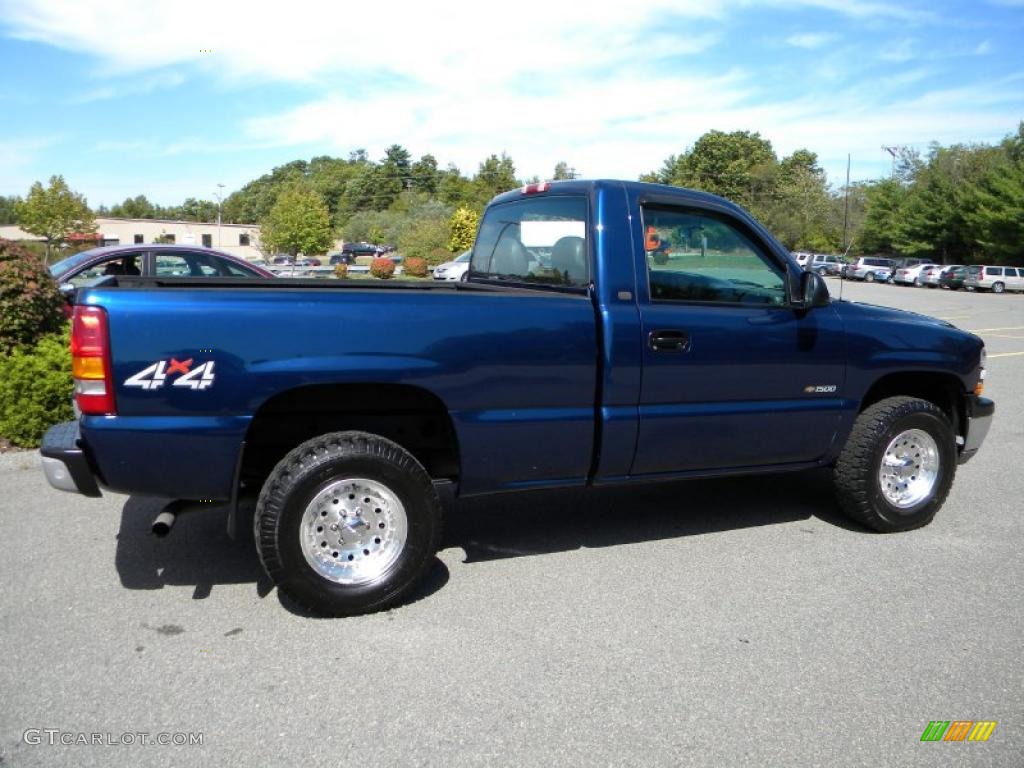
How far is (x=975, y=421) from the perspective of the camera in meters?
5.18

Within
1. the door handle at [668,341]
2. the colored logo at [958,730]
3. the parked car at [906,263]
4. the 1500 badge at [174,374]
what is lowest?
the colored logo at [958,730]

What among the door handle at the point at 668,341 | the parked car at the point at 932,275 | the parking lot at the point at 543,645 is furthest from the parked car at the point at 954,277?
the door handle at the point at 668,341

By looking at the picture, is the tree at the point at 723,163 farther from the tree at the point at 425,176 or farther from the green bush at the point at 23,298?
the green bush at the point at 23,298

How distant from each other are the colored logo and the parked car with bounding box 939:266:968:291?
4411 cm

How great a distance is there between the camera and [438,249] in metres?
46.0

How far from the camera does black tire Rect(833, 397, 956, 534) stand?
15.8 ft

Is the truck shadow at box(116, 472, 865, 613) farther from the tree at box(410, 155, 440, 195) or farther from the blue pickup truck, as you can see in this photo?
the tree at box(410, 155, 440, 195)

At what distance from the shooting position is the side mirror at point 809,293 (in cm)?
443

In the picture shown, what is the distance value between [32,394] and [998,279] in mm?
43720

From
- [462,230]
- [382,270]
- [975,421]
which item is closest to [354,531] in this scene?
[975,421]

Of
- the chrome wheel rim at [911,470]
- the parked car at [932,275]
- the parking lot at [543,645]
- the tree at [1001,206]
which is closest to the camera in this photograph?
the parking lot at [543,645]

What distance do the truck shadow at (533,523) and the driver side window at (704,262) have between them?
4.88 feet

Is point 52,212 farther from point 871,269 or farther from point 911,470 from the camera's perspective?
point 911,470

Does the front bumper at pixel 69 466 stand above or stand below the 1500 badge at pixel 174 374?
below
